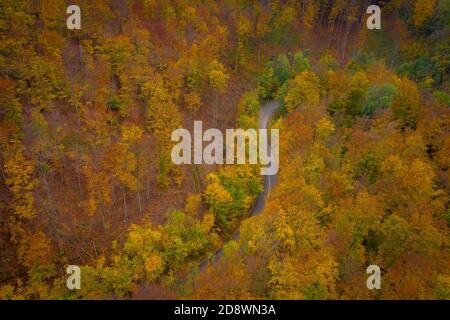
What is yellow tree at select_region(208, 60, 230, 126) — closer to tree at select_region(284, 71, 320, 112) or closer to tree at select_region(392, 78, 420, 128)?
tree at select_region(284, 71, 320, 112)

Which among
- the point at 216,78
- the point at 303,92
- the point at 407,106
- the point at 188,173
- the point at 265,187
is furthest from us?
the point at 216,78

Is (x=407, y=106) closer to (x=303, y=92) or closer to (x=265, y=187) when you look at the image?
(x=303, y=92)

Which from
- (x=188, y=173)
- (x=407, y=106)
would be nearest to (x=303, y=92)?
(x=407, y=106)

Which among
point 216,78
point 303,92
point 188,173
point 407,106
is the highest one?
point 216,78

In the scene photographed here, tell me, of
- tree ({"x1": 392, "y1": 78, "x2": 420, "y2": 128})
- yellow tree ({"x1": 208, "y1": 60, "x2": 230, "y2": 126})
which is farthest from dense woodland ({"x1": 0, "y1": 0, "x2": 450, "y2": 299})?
yellow tree ({"x1": 208, "y1": 60, "x2": 230, "y2": 126})

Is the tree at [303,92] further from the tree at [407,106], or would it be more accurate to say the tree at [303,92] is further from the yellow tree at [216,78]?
the tree at [407,106]
